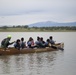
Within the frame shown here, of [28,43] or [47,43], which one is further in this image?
[47,43]

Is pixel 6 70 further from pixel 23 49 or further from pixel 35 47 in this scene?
pixel 35 47

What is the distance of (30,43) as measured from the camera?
27.6 metres

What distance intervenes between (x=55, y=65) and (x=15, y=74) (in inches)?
174

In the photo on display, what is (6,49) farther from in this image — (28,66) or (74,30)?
(74,30)

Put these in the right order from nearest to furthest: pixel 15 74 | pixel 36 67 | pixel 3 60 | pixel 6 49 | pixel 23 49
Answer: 1. pixel 15 74
2. pixel 36 67
3. pixel 3 60
4. pixel 6 49
5. pixel 23 49

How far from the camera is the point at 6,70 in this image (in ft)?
60.5

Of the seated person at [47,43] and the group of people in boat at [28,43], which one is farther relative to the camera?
the seated person at [47,43]

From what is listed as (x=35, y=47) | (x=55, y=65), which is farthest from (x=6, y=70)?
(x=35, y=47)

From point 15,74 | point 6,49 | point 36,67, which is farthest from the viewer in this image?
point 6,49

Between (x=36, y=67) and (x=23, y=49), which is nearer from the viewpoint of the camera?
(x=36, y=67)

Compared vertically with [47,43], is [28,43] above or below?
above

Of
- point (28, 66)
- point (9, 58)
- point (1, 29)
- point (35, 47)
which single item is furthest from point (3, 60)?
point (1, 29)

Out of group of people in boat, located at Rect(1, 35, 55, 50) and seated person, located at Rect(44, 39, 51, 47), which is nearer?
group of people in boat, located at Rect(1, 35, 55, 50)

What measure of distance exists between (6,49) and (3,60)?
84.0 inches
